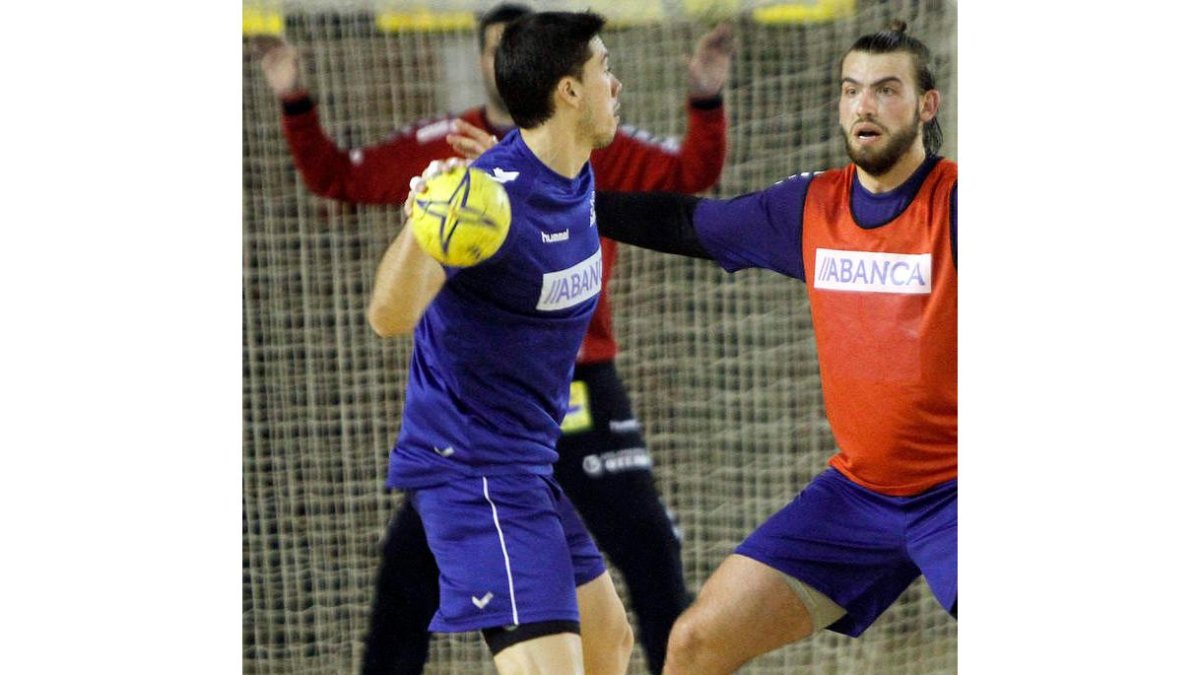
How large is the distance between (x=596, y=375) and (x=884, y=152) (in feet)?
2.37

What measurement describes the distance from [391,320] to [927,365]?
1.04m

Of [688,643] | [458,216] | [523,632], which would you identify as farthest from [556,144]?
[688,643]

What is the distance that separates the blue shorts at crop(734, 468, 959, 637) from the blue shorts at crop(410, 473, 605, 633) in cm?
42

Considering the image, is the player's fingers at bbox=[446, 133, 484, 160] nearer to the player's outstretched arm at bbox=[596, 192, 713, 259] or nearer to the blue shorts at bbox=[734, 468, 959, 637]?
the player's outstretched arm at bbox=[596, 192, 713, 259]

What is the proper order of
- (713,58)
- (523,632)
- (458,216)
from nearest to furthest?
(458,216)
(523,632)
(713,58)

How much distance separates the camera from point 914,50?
2949 millimetres

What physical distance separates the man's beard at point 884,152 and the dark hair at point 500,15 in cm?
68

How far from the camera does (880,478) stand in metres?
3.03

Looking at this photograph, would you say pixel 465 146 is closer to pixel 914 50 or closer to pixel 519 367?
pixel 519 367

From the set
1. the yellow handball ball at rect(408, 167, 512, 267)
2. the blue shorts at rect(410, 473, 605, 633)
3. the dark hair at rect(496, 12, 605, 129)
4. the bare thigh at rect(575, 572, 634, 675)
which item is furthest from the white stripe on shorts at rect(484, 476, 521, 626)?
the dark hair at rect(496, 12, 605, 129)

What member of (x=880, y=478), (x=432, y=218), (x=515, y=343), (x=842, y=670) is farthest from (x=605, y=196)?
→ (x=842, y=670)

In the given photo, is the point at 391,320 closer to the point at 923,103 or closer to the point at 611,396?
the point at 611,396

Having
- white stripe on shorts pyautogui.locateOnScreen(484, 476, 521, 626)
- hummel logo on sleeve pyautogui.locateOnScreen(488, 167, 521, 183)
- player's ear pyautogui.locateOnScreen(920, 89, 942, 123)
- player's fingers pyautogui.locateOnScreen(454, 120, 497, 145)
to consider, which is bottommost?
white stripe on shorts pyautogui.locateOnScreen(484, 476, 521, 626)

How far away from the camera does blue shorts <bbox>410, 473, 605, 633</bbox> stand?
9.32ft
